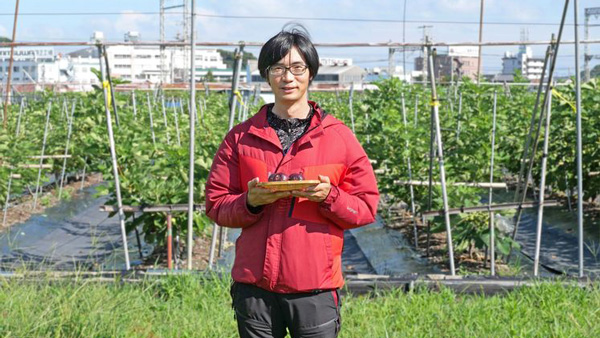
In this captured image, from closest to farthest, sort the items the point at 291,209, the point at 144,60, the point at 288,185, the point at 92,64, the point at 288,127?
the point at 288,185, the point at 291,209, the point at 288,127, the point at 92,64, the point at 144,60

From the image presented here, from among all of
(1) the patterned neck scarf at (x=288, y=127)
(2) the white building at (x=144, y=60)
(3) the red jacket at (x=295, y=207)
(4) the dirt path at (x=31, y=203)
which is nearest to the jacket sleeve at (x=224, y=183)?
(3) the red jacket at (x=295, y=207)

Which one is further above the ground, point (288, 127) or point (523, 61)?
point (523, 61)

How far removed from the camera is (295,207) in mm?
2541

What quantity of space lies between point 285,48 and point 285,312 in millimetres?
825

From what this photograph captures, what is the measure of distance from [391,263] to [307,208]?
17.5ft

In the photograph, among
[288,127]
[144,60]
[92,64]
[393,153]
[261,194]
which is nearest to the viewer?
[261,194]

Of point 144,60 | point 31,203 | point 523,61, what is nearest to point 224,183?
point 31,203

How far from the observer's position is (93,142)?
9.81 metres

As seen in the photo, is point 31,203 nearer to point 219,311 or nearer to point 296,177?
point 219,311

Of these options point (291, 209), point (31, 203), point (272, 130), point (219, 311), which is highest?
point (272, 130)

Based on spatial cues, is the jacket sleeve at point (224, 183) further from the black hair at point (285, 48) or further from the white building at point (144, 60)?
the white building at point (144, 60)

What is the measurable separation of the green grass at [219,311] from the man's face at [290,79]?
160cm

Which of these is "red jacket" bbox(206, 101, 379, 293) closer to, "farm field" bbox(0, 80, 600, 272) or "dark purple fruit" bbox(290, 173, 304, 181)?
"dark purple fruit" bbox(290, 173, 304, 181)

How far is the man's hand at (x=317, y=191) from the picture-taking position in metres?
2.35
